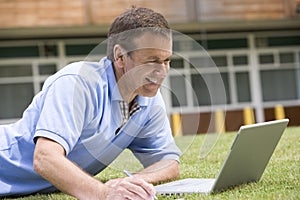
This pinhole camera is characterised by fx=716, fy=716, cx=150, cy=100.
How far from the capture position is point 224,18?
20562 millimetres

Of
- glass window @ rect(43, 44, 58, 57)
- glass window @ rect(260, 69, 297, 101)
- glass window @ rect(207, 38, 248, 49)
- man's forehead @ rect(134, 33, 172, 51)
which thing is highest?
man's forehead @ rect(134, 33, 172, 51)

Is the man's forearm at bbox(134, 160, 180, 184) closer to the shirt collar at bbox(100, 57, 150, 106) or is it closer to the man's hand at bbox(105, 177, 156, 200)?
the shirt collar at bbox(100, 57, 150, 106)

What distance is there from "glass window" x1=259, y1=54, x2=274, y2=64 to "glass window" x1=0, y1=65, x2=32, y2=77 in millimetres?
7247

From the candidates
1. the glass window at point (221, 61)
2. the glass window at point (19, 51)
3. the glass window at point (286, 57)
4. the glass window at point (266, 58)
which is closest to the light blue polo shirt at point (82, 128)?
the glass window at point (19, 51)

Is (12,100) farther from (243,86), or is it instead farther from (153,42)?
(153,42)

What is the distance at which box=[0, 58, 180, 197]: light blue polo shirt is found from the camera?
3.15 m

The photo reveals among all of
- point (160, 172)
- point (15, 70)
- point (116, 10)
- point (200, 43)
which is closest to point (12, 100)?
point (15, 70)

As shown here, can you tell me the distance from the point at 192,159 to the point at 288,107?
708 inches

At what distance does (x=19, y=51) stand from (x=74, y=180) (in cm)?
1782

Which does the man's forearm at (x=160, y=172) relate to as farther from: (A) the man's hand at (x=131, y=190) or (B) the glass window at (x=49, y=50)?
(B) the glass window at (x=49, y=50)

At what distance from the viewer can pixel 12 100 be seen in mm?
20469

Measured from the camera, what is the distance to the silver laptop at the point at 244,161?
3070 mm

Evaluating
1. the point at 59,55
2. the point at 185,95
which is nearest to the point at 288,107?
the point at 185,95

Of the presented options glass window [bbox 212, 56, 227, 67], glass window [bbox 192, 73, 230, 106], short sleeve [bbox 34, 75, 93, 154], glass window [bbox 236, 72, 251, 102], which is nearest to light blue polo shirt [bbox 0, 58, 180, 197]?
short sleeve [bbox 34, 75, 93, 154]
